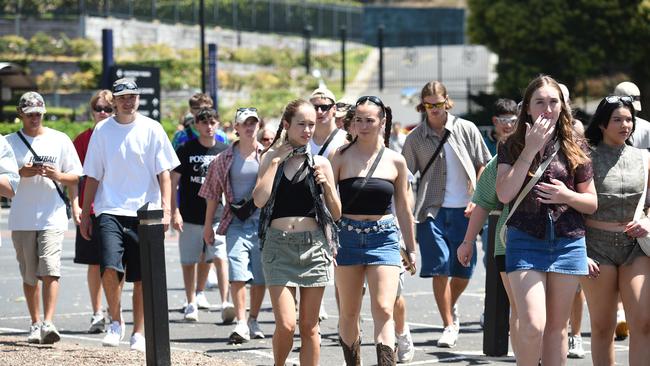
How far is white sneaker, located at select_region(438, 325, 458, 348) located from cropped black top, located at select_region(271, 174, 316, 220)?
112 inches

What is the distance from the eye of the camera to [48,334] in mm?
10211

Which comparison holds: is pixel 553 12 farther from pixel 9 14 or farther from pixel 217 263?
pixel 217 263

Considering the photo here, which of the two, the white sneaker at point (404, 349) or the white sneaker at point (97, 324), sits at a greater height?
the white sneaker at point (404, 349)

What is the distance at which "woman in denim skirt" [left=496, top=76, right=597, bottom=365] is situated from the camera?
726 cm

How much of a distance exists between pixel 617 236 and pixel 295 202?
2.01 metres

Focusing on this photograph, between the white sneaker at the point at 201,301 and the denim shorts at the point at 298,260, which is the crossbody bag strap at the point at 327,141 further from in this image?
the white sneaker at the point at 201,301

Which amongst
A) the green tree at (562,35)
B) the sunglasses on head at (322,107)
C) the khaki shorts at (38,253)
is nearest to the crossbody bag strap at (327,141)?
the sunglasses on head at (322,107)

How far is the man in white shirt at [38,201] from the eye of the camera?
1056cm

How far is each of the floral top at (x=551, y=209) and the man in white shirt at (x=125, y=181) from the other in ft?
10.9

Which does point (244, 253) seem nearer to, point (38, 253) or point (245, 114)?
point (245, 114)

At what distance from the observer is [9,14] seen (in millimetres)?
41875

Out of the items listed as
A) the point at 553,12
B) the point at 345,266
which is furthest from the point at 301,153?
the point at 553,12

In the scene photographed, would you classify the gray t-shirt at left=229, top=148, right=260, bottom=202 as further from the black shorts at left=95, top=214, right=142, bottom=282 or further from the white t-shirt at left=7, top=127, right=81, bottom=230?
the black shorts at left=95, top=214, right=142, bottom=282

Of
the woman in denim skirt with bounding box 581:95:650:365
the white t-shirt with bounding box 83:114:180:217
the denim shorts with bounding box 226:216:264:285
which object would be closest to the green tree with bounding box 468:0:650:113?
the denim shorts with bounding box 226:216:264:285
